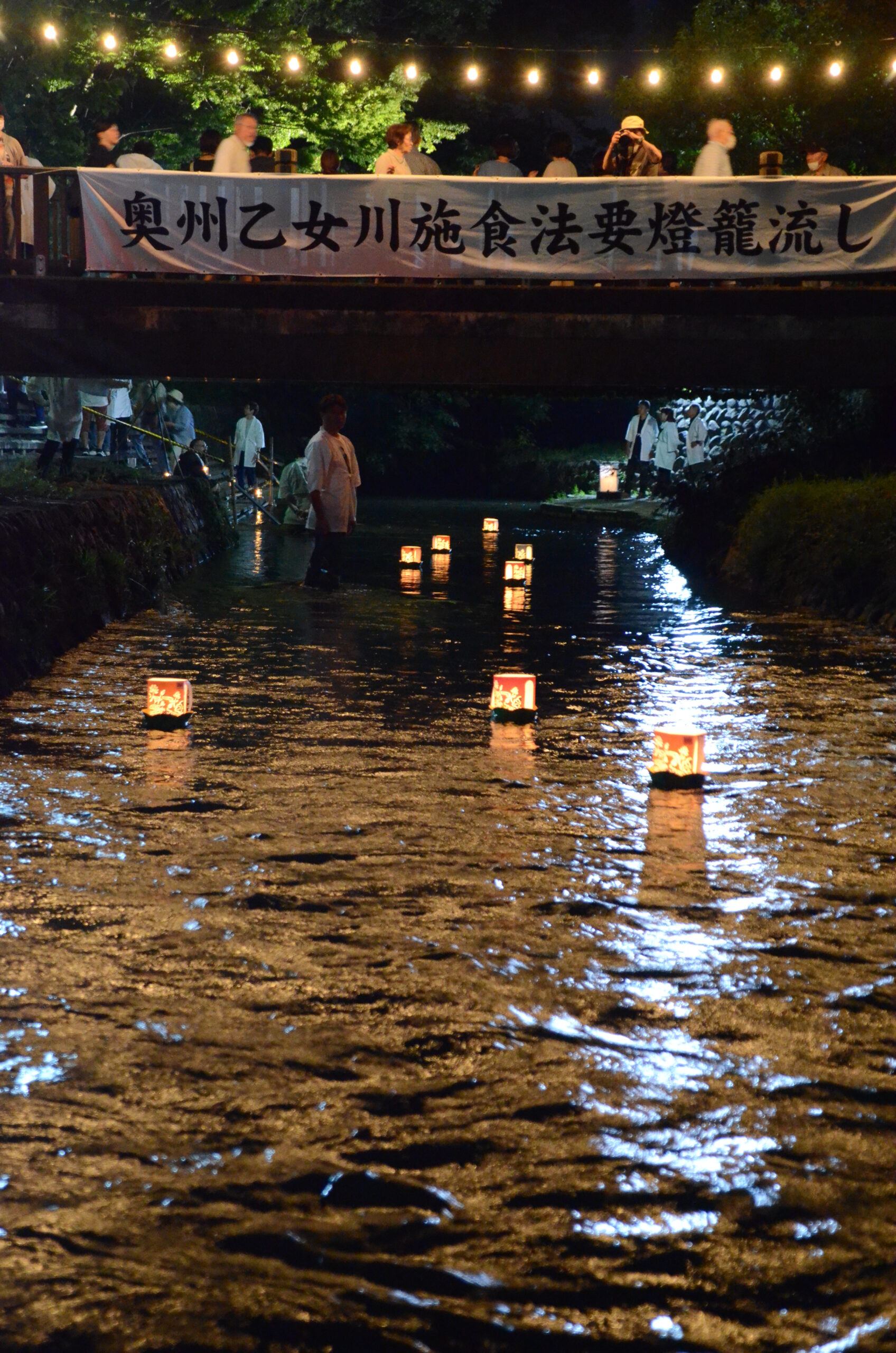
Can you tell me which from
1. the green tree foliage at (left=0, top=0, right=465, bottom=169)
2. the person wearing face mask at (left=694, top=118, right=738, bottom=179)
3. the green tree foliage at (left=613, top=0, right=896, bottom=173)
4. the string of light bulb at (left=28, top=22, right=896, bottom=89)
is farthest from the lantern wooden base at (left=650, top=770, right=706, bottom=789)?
the green tree foliage at (left=0, top=0, right=465, bottom=169)

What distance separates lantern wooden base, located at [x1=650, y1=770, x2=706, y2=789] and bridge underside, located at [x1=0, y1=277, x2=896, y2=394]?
922 centimetres

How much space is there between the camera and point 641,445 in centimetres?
3856

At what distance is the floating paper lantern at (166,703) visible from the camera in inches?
356

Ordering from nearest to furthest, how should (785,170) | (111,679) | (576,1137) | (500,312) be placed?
1. (576,1137)
2. (111,679)
3. (500,312)
4. (785,170)

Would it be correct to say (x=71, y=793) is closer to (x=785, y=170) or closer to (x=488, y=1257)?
(x=488, y=1257)

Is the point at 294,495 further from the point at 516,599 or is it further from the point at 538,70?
the point at 516,599

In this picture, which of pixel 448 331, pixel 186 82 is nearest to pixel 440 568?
pixel 448 331

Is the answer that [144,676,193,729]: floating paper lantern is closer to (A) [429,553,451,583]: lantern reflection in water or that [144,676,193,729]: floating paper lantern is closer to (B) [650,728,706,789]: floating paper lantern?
(B) [650,728,706,789]: floating paper lantern

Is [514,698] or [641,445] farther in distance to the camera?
[641,445]

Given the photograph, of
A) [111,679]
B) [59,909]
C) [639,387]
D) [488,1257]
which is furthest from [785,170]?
[488,1257]

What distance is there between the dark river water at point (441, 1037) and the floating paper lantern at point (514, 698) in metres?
0.25

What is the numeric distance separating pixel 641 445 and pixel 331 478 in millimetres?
23460

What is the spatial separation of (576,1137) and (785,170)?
29.2 m

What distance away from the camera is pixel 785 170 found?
98.5ft
